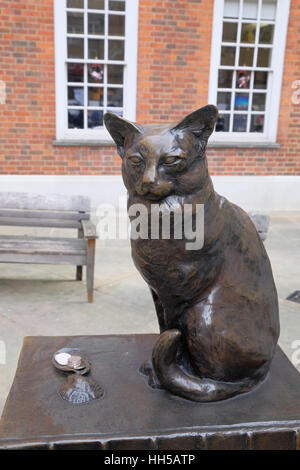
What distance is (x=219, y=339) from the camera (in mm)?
1533

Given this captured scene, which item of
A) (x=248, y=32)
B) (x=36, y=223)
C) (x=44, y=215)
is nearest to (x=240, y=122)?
(x=248, y=32)

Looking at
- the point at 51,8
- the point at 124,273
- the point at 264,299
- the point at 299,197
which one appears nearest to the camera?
the point at 264,299

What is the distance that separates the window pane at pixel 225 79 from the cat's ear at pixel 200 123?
21.2ft

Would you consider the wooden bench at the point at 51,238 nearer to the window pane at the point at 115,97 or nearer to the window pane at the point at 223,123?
the window pane at the point at 115,97

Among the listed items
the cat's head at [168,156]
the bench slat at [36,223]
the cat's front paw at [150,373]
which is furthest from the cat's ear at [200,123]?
the bench slat at [36,223]

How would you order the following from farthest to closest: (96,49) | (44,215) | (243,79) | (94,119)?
(243,79) < (94,119) < (96,49) < (44,215)

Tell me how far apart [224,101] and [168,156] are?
21.9 feet

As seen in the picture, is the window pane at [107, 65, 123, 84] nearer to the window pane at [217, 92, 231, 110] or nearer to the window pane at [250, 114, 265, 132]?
the window pane at [217, 92, 231, 110]

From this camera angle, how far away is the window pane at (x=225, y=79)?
24.1 ft

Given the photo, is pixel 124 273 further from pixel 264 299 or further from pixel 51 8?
pixel 51 8

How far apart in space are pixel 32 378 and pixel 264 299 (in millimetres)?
975

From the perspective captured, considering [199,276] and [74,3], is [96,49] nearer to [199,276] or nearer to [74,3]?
[74,3]

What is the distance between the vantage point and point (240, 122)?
7.70 metres

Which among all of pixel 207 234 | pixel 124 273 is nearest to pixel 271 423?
pixel 207 234
